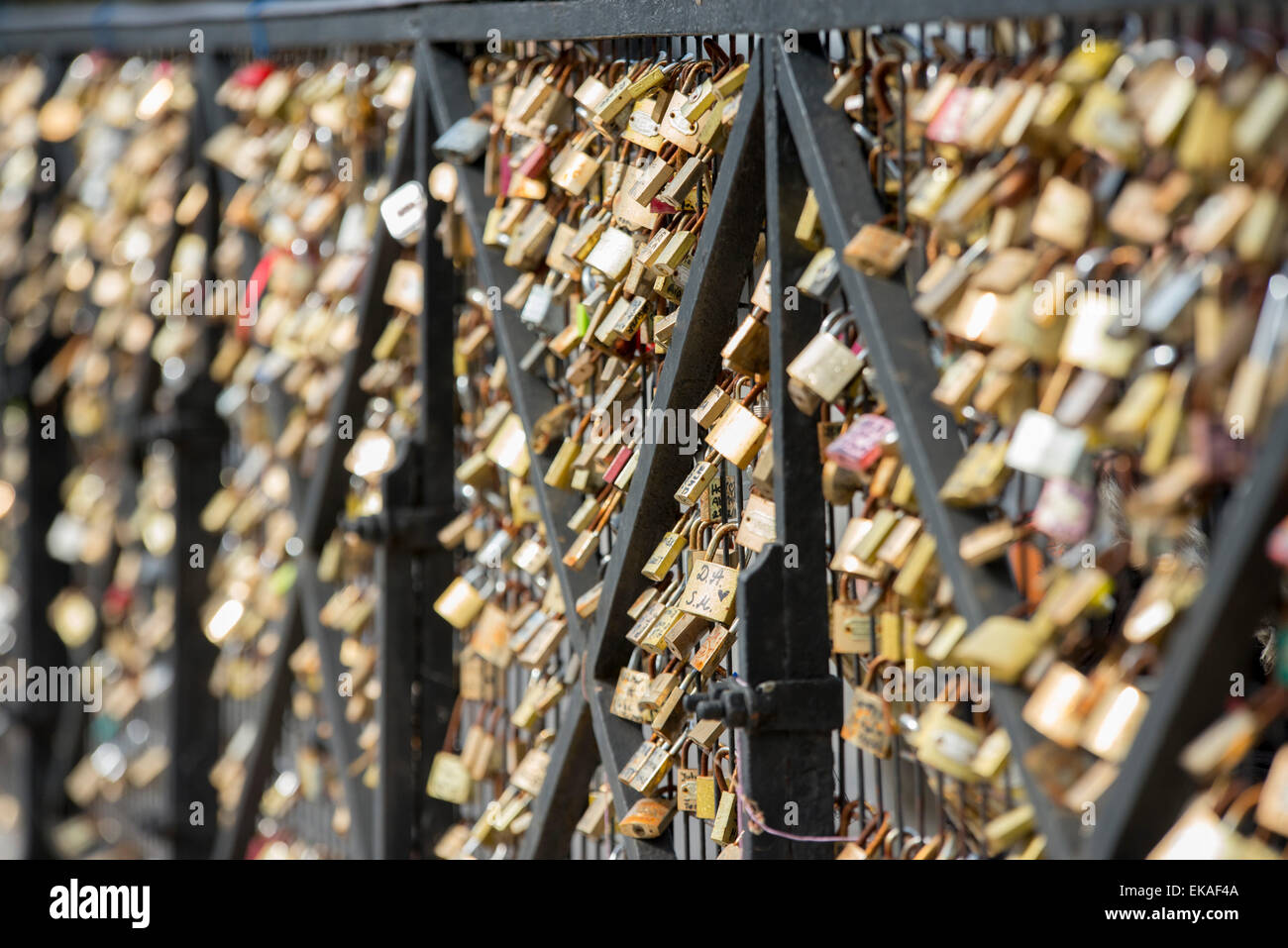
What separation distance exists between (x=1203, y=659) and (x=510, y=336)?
4.50 ft

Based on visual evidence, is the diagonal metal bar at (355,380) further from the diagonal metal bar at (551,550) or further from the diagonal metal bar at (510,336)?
the diagonal metal bar at (551,550)

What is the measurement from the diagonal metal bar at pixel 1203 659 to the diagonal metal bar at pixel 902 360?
0.09 meters

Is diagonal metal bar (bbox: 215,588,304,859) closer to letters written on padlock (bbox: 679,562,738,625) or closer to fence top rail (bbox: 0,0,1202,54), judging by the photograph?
fence top rail (bbox: 0,0,1202,54)

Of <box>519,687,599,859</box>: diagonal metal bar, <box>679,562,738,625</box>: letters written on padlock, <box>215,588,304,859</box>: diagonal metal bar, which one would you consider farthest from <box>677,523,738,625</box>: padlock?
<box>215,588,304,859</box>: diagonal metal bar

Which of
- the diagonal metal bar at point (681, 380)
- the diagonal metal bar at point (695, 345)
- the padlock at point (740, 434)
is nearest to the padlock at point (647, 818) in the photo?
the diagonal metal bar at point (681, 380)

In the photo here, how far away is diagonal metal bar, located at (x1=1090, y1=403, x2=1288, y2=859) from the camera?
1277 millimetres

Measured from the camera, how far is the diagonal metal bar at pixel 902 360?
5.05 ft

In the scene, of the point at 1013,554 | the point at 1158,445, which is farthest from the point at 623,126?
the point at 1158,445

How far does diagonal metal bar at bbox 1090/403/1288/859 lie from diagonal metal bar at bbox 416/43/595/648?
1006mm

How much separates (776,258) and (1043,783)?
2.22ft

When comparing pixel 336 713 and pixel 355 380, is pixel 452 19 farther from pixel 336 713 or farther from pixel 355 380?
pixel 336 713

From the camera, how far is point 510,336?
2475 millimetres

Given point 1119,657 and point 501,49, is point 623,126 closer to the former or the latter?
point 501,49
